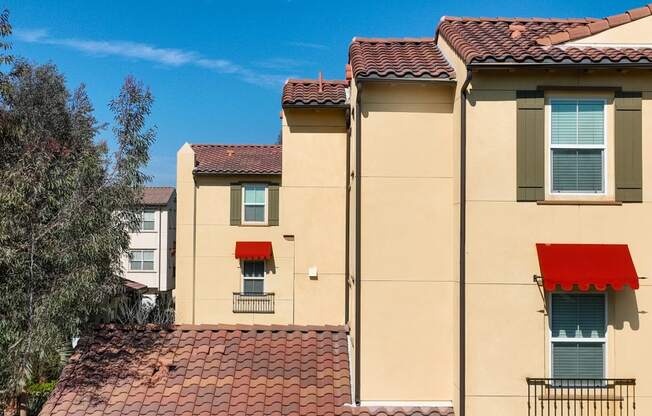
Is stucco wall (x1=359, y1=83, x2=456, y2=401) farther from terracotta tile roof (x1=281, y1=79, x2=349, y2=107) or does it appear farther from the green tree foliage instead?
the green tree foliage

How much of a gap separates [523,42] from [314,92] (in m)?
5.54

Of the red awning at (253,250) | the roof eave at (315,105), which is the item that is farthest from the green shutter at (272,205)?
the roof eave at (315,105)

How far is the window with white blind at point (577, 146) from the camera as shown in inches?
338

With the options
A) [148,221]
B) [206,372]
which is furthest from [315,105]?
[148,221]

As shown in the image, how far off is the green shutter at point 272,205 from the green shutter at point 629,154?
58.9 ft

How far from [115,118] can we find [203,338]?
6979mm

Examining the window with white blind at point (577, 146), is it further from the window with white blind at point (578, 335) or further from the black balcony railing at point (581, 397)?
the black balcony railing at point (581, 397)

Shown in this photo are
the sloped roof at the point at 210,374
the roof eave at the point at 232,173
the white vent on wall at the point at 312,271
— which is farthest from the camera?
the roof eave at the point at 232,173

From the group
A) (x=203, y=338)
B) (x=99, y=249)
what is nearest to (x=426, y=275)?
(x=203, y=338)

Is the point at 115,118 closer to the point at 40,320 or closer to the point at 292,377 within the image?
the point at 40,320

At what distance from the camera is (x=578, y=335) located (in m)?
8.59

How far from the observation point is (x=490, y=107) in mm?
8609

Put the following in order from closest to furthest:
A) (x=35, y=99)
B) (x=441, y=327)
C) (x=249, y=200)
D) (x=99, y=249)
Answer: (x=441, y=327), (x=99, y=249), (x=35, y=99), (x=249, y=200)

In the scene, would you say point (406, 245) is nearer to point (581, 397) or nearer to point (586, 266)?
point (586, 266)
